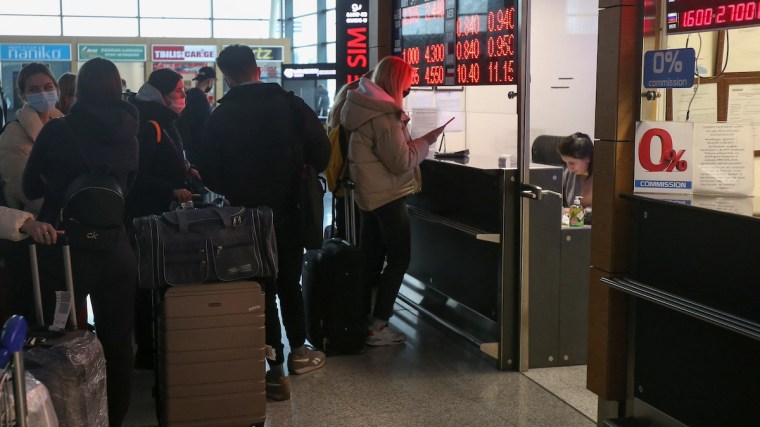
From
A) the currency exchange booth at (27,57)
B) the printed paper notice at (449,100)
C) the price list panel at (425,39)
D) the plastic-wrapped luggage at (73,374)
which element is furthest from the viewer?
the currency exchange booth at (27,57)

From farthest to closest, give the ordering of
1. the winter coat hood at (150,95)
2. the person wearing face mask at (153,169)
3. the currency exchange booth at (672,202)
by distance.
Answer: the winter coat hood at (150,95), the person wearing face mask at (153,169), the currency exchange booth at (672,202)

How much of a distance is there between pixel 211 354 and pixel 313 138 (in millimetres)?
1264

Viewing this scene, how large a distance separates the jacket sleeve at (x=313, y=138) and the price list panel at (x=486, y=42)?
116 centimetres

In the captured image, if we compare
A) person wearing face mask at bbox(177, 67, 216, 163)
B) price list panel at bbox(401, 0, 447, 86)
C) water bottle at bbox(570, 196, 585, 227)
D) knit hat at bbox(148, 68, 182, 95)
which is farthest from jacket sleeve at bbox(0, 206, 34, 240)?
person wearing face mask at bbox(177, 67, 216, 163)

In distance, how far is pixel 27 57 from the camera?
18.7m

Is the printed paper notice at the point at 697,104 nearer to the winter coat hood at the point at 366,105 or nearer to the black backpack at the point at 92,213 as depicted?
the winter coat hood at the point at 366,105

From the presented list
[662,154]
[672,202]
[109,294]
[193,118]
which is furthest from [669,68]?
[193,118]

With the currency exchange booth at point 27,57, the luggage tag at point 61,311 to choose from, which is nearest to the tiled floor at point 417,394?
the luggage tag at point 61,311

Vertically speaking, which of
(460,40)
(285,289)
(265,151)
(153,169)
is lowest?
(285,289)

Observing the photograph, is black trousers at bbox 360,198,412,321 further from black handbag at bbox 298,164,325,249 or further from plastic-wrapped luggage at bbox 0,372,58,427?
plastic-wrapped luggage at bbox 0,372,58,427

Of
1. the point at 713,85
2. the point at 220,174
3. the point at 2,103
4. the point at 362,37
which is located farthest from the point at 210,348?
the point at 362,37

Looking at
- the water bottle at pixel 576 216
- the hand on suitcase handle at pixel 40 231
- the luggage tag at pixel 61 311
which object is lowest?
the luggage tag at pixel 61 311

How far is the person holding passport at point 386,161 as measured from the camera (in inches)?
211

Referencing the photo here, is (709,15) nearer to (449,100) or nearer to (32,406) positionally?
(32,406)
